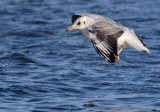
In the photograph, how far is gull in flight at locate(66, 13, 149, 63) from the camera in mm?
6293

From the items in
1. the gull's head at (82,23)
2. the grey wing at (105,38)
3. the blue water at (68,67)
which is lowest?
the blue water at (68,67)

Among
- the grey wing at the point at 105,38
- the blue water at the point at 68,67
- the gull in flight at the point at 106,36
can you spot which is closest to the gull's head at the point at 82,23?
the gull in flight at the point at 106,36

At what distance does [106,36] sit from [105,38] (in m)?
0.05

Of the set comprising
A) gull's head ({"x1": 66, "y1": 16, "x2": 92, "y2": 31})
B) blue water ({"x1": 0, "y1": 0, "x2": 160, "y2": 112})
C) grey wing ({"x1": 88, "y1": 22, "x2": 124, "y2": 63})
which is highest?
gull's head ({"x1": 66, "y1": 16, "x2": 92, "y2": 31})

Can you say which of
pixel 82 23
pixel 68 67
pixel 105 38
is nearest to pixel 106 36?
pixel 105 38

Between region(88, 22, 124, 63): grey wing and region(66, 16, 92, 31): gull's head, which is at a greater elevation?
region(66, 16, 92, 31): gull's head

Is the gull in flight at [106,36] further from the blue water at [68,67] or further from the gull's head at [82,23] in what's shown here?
the blue water at [68,67]

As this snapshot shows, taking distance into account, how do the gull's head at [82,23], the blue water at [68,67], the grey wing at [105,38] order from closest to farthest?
1. the grey wing at [105,38]
2. the blue water at [68,67]
3. the gull's head at [82,23]

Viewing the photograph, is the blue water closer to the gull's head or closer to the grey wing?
the grey wing

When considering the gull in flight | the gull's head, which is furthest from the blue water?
the gull's head

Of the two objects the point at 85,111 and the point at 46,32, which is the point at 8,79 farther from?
the point at 46,32

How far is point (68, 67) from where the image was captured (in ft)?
30.1

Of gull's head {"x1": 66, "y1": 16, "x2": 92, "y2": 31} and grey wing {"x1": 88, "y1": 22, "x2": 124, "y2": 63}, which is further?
gull's head {"x1": 66, "y1": 16, "x2": 92, "y2": 31}

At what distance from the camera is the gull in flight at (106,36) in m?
6.29
